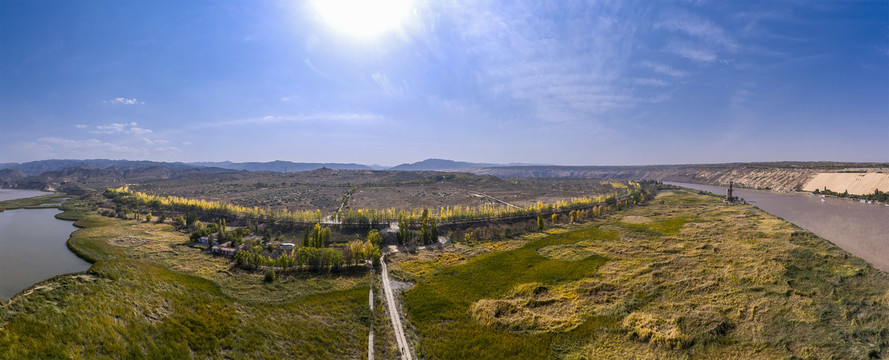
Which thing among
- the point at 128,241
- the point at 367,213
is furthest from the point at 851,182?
the point at 128,241

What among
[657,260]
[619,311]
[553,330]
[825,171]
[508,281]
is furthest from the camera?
[825,171]

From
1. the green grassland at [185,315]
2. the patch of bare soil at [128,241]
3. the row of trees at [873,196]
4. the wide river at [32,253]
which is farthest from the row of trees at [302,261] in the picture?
the row of trees at [873,196]

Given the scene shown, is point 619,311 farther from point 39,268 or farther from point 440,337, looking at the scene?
point 39,268

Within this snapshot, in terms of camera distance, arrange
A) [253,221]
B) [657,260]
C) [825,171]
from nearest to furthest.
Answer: [657,260] < [253,221] < [825,171]

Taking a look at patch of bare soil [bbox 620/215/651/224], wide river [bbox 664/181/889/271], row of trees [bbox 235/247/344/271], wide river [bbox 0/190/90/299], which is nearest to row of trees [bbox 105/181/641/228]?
patch of bare soil [bbox 620/215/651/224]

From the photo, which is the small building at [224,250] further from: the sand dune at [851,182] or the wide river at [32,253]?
the sand dune at [851,182]

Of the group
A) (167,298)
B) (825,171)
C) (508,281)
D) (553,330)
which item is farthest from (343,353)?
(825,171)
